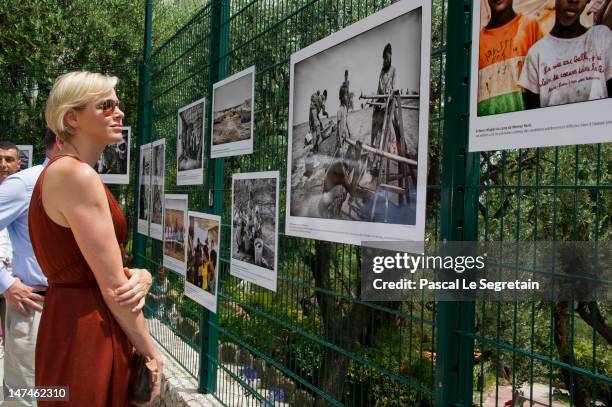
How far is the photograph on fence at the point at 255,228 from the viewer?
156 inches

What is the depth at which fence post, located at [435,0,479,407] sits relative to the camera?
2.43 meters

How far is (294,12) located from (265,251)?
1.39m

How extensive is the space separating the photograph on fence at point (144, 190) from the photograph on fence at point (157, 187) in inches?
9.1

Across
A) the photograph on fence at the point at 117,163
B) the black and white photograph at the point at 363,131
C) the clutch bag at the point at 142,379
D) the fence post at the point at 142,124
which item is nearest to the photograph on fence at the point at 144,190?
the fence post at the point at 142,124

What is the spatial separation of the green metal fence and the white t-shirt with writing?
0.20 meters

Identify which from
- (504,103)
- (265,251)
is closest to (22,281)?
(265,251)

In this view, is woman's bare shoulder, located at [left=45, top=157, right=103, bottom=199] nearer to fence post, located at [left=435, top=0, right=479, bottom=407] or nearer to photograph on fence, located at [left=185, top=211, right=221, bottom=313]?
fence post, located at [left=435, top=0, right=479, bottom=407]

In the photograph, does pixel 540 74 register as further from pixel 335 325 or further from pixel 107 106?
pixel 335 325

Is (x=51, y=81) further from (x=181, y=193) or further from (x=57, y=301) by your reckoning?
(x=57, y=301)

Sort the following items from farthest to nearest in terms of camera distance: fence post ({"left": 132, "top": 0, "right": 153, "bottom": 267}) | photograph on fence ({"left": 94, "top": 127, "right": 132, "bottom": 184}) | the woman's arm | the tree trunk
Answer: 1. photograph on fence ({"left": 94, "top": 127, "right": 132, "bottom": 184})
2. fence post ({"left": 132, "top": 0, "right": 153, "bottom": 267})
3. the tree trunk
4. the woman's arm

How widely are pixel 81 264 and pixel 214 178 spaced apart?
107 inches

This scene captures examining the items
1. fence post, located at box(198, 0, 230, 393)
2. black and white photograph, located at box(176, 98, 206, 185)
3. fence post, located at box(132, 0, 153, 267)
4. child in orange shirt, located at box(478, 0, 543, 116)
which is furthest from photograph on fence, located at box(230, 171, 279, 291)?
fence post, located at box(132, 0, 153, 267)

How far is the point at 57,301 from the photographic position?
2.58 metres

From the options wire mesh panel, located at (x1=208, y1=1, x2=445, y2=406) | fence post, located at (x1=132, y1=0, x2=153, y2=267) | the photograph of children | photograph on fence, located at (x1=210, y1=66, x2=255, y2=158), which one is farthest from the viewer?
fence post, located at (x1=132, y1=0, x2=153, y2=267)
